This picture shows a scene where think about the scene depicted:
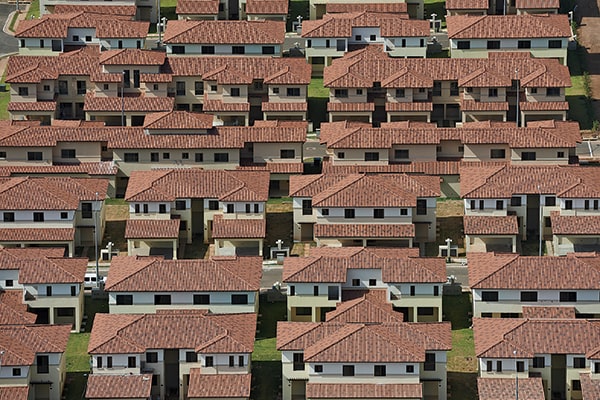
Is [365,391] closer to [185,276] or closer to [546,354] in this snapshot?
[546,354]

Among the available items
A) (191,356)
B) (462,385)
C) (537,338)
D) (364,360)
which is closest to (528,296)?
(537,338)

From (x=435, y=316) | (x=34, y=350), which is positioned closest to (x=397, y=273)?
(x=435, y=316)

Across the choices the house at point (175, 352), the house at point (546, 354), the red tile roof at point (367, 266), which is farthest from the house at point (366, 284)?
the house at point (546, 354)

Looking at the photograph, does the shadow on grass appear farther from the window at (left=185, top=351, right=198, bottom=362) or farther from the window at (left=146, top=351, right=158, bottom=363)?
the window at (left=146, top=351, right=158, bottom=363)

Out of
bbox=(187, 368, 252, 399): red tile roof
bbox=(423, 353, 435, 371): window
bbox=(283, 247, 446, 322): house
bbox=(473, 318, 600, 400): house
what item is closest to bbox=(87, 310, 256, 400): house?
bbox=(187, 368, 252, 399): red tile roof

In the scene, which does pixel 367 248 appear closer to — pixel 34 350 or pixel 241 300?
pixel 241 300

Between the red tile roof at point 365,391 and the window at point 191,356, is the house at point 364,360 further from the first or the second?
the window at point 191,356
